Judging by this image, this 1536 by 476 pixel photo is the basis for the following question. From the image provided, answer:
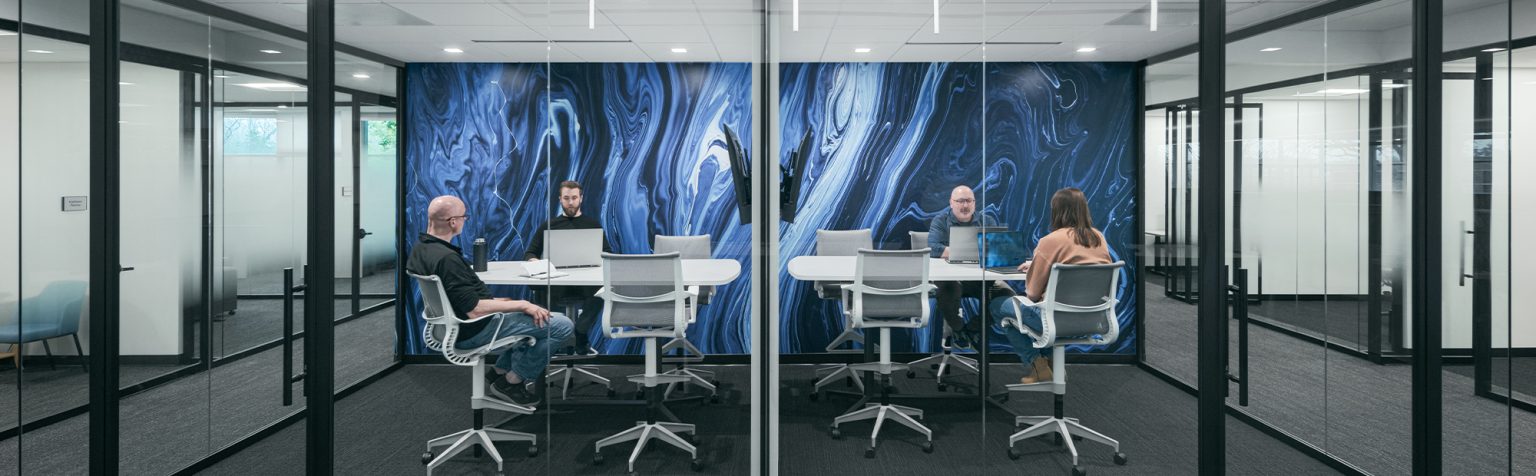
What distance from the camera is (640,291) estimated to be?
7.88 feet

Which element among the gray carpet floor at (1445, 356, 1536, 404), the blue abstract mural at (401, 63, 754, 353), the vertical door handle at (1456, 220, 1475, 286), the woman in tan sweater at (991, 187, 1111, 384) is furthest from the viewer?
the vertical door handle at (1456, 220, 1475, 286)

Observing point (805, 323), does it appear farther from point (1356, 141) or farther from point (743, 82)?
point (1356, 141)

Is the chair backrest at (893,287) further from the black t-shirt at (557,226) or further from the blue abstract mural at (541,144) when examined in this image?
the black t-shirt at (557,226)

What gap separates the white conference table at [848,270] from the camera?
2.40 metres

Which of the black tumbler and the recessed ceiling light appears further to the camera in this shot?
the recessed ceiling light

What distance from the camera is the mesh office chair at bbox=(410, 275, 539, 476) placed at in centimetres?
237

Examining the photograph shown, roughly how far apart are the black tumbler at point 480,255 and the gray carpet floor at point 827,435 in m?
0.44

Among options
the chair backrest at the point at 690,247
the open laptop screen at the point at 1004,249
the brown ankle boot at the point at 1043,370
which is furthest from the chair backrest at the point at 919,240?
the chair backrest at the point at 690,247

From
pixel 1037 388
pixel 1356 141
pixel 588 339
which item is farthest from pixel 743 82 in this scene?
pixel 1356 141

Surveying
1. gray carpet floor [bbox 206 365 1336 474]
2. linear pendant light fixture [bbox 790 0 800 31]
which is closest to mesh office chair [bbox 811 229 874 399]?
gray carpet floor [bbox 206 365 1336 474]

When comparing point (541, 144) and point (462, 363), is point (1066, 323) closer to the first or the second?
point (541, 144)

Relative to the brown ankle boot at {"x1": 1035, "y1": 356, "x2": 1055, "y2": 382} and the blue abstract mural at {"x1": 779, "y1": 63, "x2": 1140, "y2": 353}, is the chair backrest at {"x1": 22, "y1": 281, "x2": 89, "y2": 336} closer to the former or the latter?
the blue abstract mural at {"x1": 779, "y1": 63, "x2": 1140, "y2": 353}

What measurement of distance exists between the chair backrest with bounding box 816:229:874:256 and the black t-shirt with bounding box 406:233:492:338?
4.59ft

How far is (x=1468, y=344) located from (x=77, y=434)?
6795 millimetres
